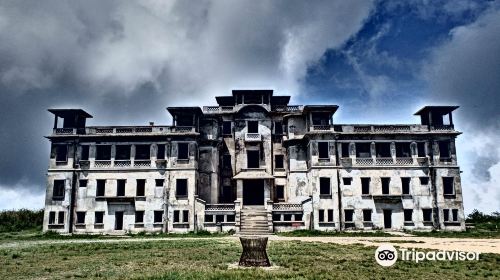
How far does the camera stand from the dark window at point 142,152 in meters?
37.7

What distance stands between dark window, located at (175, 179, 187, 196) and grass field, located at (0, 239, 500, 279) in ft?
56.1

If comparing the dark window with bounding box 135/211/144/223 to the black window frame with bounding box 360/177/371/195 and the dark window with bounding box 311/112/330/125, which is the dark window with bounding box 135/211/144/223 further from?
the black window frame with bounding box 360/177/371/195

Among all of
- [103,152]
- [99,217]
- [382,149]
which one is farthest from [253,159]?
[99,217]

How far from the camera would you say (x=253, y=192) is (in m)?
38.3

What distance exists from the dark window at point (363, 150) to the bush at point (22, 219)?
35908mm

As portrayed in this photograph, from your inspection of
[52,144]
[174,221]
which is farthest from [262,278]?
[52,144]

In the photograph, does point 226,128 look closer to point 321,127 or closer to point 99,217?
point 321,127

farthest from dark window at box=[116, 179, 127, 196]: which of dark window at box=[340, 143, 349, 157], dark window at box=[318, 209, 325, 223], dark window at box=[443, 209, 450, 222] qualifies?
dark window at box=[443, 209, 450, 222]

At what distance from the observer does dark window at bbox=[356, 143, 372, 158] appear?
37375mm

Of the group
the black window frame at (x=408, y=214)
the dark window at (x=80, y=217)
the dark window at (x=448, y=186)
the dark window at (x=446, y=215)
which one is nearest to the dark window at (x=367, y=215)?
the black window frame at (x=408, y=214)

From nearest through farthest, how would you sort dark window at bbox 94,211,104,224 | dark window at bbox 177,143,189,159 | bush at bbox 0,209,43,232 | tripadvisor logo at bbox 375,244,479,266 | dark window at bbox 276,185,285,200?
tripadvisor logo at bbox 375,244,479,266 → dark window at bbox 94,211,104,224 → dark window at bbox 177,143,189,159 → dark window at bbox 276,185,285,200 → bush at bbox 0,209,43,232

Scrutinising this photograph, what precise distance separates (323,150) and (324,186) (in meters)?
3.59

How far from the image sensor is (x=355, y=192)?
3606 cm

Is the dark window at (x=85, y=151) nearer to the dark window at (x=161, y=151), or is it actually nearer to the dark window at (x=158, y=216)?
the dark window at (x=161, y=151)
